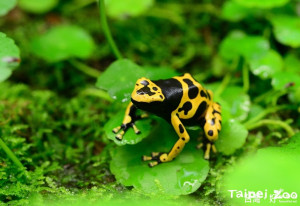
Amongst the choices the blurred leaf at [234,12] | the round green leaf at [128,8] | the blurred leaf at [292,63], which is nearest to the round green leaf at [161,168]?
the blurred leaf at [292,63]

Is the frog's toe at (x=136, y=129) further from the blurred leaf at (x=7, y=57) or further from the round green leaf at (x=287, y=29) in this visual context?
the round green leaf at (x=287, y=29)

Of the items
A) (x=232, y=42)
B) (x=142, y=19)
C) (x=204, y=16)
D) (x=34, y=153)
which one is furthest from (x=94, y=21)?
(x=34, y=153)

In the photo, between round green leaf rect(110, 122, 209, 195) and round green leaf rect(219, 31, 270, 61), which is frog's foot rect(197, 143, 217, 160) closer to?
round green leaf rect(110, 122, 209, 195)

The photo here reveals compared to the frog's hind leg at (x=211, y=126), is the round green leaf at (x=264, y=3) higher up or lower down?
higher up

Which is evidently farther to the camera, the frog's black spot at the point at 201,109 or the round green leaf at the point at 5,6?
the frog's black spot at the point at 201,109

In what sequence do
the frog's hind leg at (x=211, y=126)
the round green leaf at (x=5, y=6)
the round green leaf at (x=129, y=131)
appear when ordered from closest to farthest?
the round green leaf at (x=5, y=6) → the round green leaf at (x=129, y=131) → the frog's hind leg at (x=211, y=126)

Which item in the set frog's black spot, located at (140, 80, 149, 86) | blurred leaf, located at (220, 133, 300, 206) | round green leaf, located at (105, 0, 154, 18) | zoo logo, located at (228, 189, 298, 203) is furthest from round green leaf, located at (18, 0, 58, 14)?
zoo logo, located at (228, 189, 298, 203)

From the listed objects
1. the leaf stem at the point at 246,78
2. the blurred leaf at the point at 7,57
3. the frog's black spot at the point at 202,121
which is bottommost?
the frog's black spot at the point at 202,121
